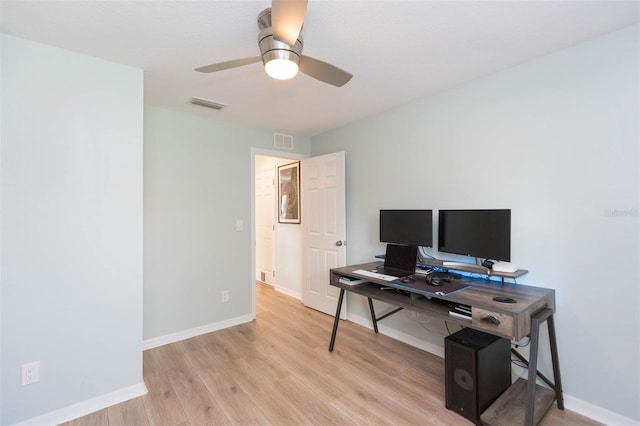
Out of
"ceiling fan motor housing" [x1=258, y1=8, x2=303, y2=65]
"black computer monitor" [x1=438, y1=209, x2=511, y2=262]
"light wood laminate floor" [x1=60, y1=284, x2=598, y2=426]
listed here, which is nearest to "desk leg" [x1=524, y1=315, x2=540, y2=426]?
"light wood laminate floor" [x1=60, y1=284, x2=598, y2=426]

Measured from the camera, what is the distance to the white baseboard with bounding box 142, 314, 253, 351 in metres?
2.87

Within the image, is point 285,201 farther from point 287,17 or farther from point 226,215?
point 287,17

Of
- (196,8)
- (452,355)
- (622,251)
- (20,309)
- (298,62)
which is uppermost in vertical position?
(196,8)

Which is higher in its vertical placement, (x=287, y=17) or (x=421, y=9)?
(x=421, y=9)

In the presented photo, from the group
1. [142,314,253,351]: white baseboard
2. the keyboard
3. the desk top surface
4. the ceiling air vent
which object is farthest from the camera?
the ceiling air vent

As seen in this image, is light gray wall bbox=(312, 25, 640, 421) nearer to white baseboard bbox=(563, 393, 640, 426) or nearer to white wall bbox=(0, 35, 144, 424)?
white baseboard bbox=(563, 393, 640, 426)

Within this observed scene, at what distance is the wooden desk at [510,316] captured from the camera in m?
1.60

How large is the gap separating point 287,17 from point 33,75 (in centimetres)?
174

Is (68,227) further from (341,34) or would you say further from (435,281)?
(435,281)

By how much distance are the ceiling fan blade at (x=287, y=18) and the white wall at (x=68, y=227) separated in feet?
4.69

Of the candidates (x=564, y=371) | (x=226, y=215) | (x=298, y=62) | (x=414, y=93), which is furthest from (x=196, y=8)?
(x=564, y=371)

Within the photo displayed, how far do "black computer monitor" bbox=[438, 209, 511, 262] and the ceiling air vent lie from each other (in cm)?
219

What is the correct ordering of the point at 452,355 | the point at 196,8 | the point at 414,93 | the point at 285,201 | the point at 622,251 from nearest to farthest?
1. the point at 196,8
2. the point at 622,251
3. the point at 452,355
4. the point at 414,93
5. the point at 285,201

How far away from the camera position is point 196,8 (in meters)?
1.53
